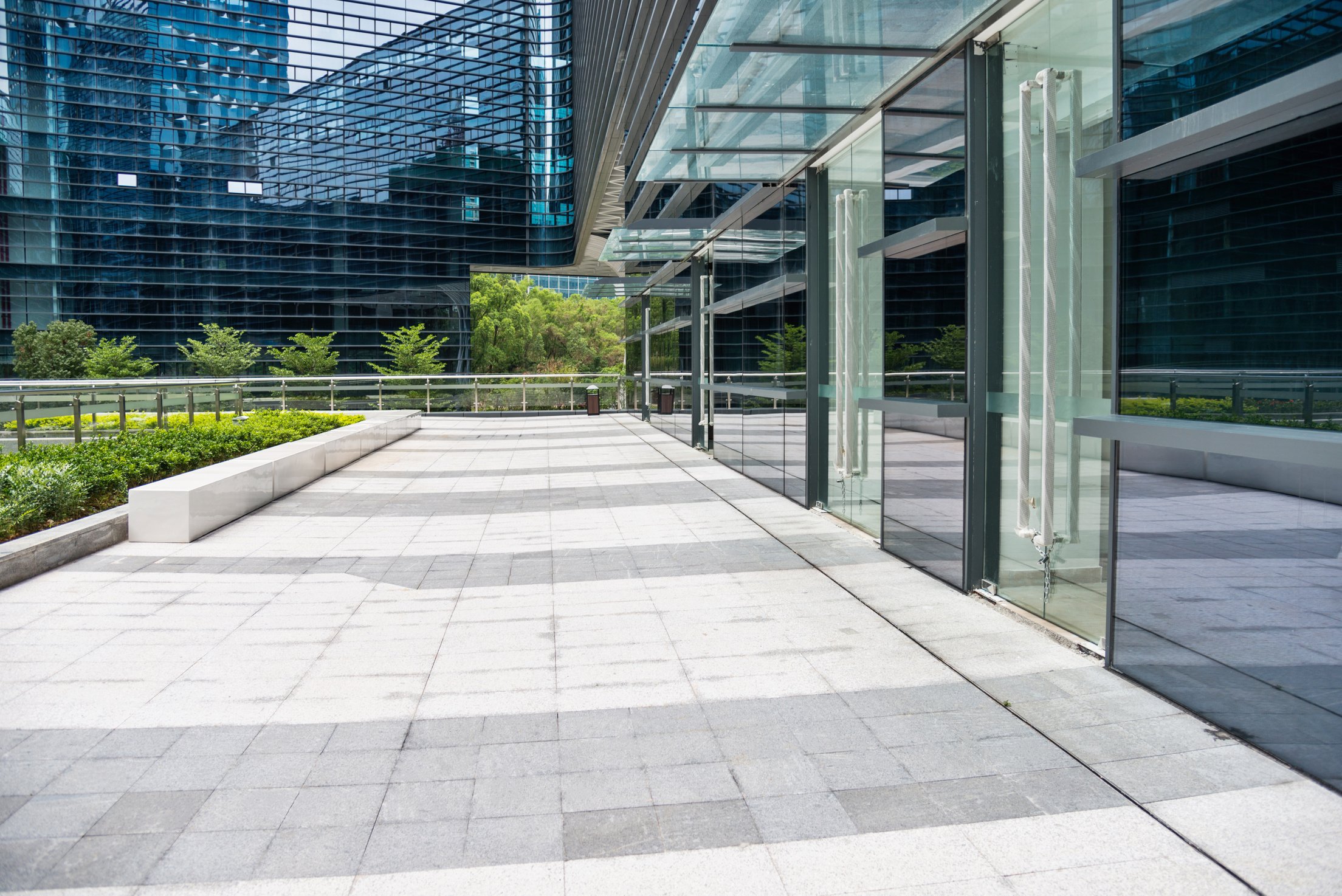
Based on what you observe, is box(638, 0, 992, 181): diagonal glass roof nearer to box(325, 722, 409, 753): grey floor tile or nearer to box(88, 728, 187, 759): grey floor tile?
box(325, 722, 409, 753): grey floor tile

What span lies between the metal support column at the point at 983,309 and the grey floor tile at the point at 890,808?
324 cm

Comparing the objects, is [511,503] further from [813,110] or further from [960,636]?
[960,636]

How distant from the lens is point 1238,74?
3922 mm

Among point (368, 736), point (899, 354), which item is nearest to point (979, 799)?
point (368, 736)

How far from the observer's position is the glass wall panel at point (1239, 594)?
11.9 feet

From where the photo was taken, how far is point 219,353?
54.2 metres

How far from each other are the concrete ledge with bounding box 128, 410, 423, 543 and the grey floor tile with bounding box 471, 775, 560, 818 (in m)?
6.46

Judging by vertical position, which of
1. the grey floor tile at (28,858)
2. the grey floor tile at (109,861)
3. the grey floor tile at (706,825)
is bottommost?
the grey floor tile at (706,825)

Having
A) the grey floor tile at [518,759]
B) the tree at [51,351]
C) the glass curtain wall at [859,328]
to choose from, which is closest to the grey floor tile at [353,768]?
the grey floor tile at [518,759]

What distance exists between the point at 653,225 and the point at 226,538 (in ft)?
27.8

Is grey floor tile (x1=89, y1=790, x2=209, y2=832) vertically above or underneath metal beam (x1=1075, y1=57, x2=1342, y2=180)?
underneath

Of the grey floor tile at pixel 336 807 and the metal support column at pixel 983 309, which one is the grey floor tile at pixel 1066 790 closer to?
the grey floor tile at pixel 336 807

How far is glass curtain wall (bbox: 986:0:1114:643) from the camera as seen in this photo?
5301 mm

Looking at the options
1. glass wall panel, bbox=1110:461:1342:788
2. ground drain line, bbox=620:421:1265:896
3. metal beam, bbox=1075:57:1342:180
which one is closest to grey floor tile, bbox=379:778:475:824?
ground drain line, bbox=620:421:1265:896
